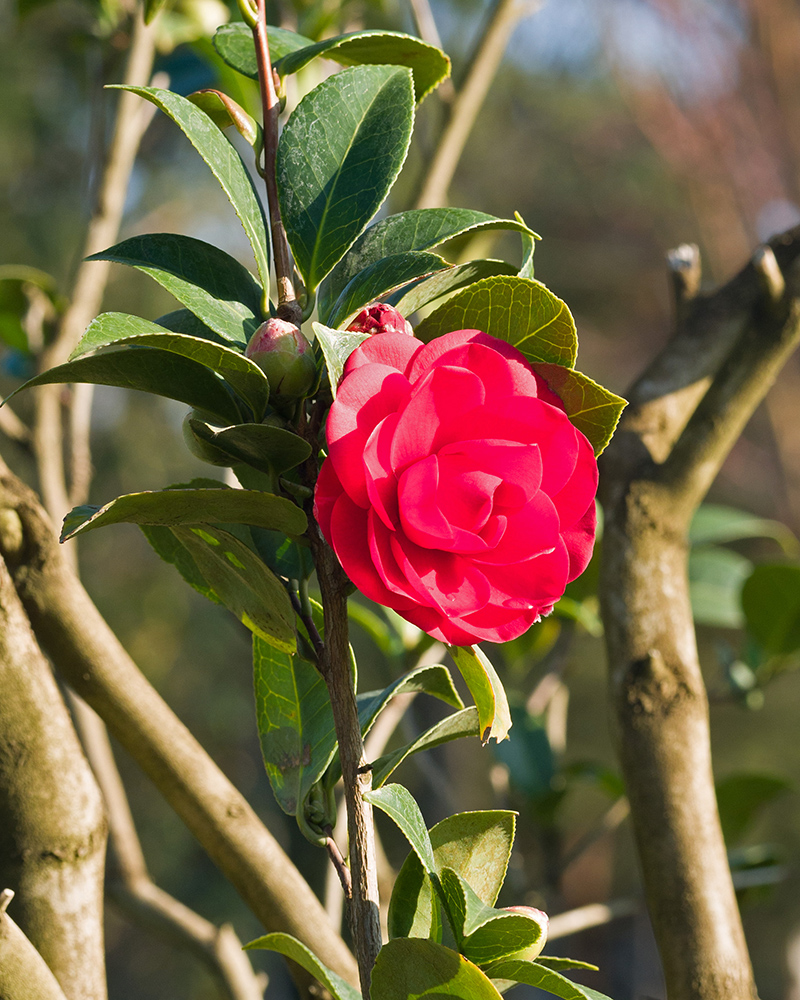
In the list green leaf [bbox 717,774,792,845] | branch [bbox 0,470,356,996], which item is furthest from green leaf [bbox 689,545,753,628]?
branch [bbox 0,470,356,996]

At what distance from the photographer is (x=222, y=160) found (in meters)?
0.36

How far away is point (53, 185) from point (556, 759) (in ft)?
14.2

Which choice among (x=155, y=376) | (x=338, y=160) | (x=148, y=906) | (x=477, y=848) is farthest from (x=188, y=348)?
(x=148, y=906)

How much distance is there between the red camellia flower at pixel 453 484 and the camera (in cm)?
29

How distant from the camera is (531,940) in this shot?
323 millimetres

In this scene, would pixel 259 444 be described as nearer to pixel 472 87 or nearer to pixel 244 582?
pixel 244 582

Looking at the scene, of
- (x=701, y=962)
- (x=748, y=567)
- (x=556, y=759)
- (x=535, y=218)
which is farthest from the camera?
Answer: (x=535, y=218)

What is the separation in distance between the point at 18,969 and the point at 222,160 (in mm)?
330

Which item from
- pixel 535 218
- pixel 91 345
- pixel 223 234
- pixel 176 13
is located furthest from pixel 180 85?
pixel 535 218

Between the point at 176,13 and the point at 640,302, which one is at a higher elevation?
the point at 176,13

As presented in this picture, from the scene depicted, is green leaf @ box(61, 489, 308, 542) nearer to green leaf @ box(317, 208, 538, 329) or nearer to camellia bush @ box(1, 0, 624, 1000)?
camellia bush @ box(1, 0, 624, 1000)

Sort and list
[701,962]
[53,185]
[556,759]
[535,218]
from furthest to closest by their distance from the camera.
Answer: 1. [535,218]
2. [53,185]
3. [556,759]
4. [701,962]

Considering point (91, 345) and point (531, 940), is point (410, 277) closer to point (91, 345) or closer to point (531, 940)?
point (91, 345)

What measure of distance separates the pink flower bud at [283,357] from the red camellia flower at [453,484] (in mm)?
26
